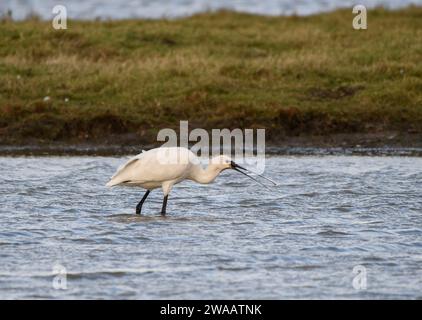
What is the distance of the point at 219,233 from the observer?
928 cm

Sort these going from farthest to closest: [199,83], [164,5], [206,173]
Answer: [164,5] → [199,83] → [206,173]

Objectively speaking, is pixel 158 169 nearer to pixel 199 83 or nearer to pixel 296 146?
pixel 296 146

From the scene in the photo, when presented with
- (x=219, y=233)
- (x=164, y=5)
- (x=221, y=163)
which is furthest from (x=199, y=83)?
(x=164, y=5)

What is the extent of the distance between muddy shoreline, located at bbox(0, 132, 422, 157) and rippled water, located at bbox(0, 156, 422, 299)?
62 centimetres

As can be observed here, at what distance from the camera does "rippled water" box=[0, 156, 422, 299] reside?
7.63 m

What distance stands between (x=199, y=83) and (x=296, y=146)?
68.1 inches

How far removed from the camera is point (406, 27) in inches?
754

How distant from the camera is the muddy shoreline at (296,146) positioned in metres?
13.6

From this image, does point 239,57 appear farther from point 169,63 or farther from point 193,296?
point 193,296

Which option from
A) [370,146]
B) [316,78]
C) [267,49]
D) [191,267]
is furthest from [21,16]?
[191,267]

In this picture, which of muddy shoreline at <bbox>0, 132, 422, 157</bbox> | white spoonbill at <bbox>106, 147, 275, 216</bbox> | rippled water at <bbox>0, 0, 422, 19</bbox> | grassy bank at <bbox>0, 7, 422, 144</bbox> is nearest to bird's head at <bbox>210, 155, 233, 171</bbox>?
white spoonbill at <bbox>106, 147, 275, 216</bbox>

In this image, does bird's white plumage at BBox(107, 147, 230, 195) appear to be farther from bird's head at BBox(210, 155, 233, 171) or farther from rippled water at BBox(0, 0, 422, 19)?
rippled water at BBox(0, 0, 422, 19)

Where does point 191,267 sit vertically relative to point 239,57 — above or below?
below
